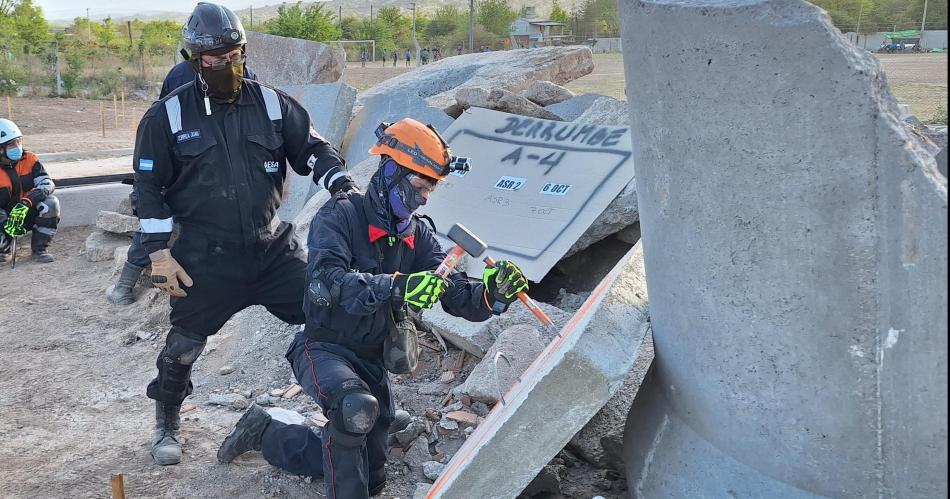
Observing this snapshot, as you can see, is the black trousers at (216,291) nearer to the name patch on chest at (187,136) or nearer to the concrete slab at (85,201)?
the name patch on chest at (187,136)

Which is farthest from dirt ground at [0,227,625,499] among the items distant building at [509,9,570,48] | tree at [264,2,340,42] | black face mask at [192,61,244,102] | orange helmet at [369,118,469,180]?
distant building at [509,9,570,48]

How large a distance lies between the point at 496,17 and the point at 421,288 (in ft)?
156

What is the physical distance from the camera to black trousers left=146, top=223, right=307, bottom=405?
3.94 meters

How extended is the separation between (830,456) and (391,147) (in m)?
1.83

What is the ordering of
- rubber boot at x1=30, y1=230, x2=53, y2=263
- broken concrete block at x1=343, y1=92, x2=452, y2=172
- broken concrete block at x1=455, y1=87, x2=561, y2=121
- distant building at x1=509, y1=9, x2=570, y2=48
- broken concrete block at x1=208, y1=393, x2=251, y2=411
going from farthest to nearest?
distant building at x1=509, y1=9, x2=570, y2=48
rubber boot at x1=30, y1=230, x2=53, y2=263
broken concrete block at x1=343, y1=92, x2=452, y2=172
broken concrete block at x1=455, y1=87, x2=561, y2=121
broken concrete block at x1=208, y1=393, x2=251, y2=411

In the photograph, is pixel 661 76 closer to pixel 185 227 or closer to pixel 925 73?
pixel 185 227

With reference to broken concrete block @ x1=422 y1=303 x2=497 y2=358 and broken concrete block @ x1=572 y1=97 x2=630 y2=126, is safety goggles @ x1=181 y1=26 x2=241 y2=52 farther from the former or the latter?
broken concrete block @ x1=572 y1=97 x2=630 y2=126

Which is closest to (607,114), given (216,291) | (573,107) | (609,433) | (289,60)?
(573,107)

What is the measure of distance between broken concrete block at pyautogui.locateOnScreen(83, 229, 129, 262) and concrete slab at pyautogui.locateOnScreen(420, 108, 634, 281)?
10.9 ft

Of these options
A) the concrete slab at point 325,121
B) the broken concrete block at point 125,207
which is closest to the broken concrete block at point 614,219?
the concrete slab at point 325,121

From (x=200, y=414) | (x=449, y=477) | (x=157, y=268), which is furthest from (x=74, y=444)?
(x=449, y=477)

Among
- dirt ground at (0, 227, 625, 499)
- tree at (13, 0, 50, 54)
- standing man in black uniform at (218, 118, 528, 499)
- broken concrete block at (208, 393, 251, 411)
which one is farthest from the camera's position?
tree at (13, 0, 50, 54)

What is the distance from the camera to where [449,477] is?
300cm

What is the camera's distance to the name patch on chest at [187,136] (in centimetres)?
382
